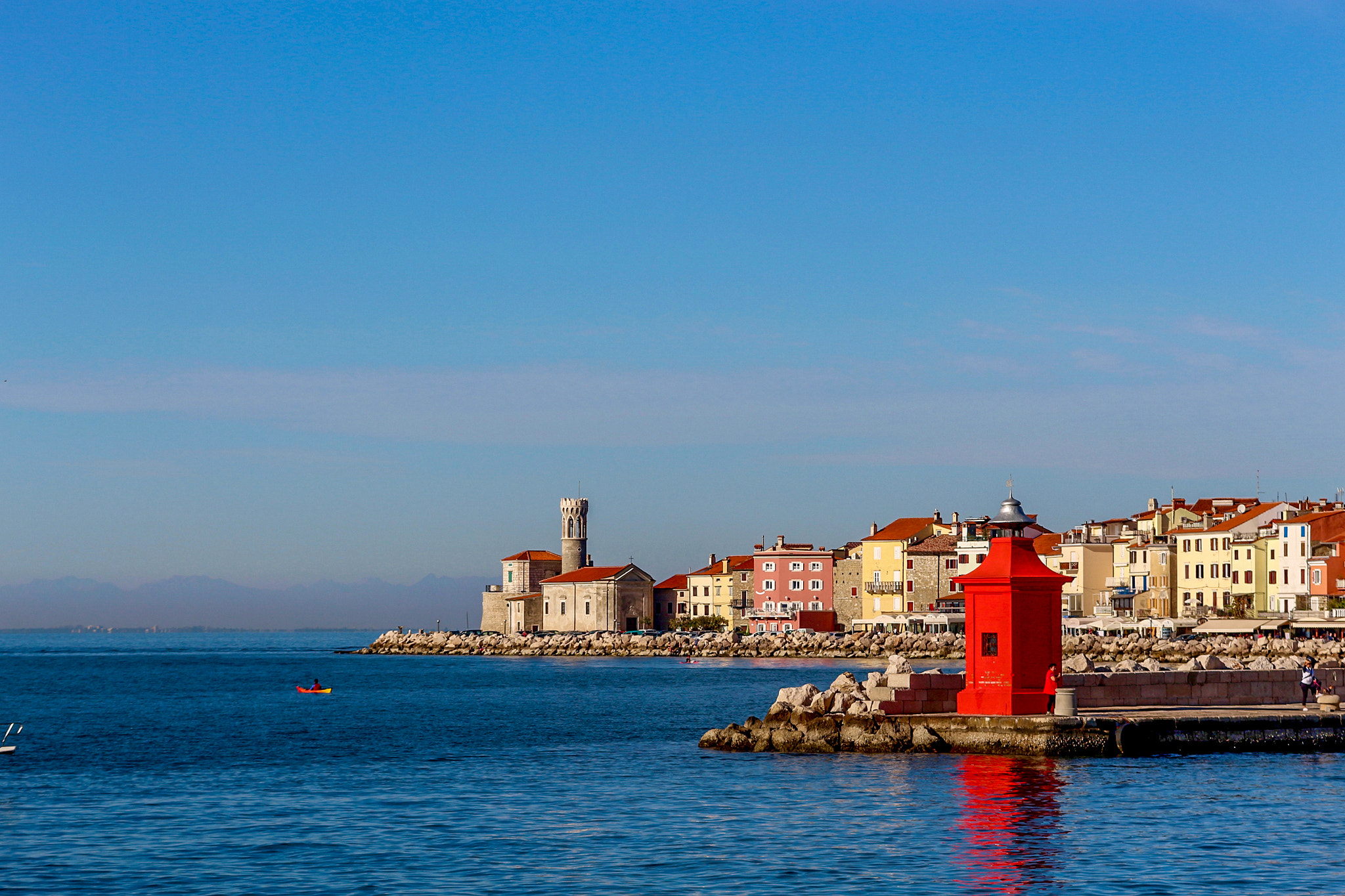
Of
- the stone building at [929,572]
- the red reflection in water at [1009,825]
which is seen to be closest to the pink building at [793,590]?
the stone building at [929,572]

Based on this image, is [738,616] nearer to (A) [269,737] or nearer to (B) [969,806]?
(A) [269,737]

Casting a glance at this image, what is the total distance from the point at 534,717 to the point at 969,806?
3110 centimetres

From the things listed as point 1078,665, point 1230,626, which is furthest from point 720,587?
point 1078,665

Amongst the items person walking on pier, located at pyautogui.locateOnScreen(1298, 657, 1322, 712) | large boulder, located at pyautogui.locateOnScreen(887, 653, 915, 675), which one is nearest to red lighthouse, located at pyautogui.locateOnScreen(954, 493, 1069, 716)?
large boulder, located at pyautogui.locateOnScreen(887, 653, 915, 675)

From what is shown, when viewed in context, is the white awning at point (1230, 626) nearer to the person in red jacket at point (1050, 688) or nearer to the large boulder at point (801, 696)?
the large boulder at point (801, 696)

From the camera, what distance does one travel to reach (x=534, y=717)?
58719 mm

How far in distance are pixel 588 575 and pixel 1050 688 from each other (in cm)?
10687

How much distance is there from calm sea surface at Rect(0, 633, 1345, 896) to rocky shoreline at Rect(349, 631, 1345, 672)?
41568 millimetres

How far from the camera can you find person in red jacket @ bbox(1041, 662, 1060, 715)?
1452 inches

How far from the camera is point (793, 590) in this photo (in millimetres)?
135250

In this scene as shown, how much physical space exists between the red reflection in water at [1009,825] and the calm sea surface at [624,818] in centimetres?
7

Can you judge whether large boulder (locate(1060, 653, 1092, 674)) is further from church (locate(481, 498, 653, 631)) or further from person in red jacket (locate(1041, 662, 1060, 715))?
church (locate(481, 498, 653, 631))

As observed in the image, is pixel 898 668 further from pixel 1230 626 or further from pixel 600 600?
pixel 600 600

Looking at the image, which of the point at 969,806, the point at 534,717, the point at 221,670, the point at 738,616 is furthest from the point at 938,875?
the point at 738,616
